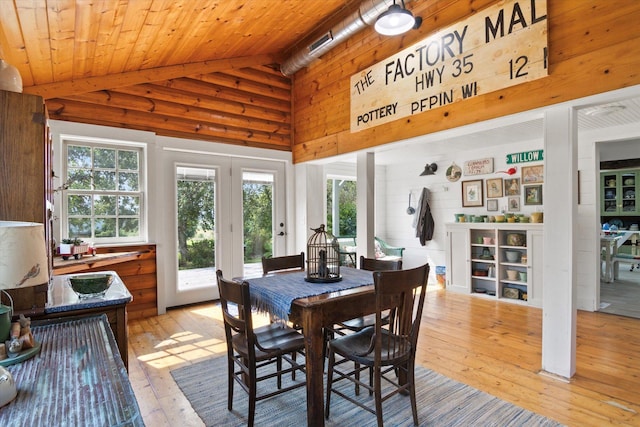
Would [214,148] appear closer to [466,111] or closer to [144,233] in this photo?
[144,233]

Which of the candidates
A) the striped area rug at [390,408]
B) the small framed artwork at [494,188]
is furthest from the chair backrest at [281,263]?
the small framed artwork at [494,188]

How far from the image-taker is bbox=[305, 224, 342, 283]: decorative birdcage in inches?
94.5

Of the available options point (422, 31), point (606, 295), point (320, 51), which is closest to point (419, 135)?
point (422, 31)

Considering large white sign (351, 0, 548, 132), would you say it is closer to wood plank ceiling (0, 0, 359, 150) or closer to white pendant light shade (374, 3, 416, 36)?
white pendant light shade (374, 3, 416, 36)

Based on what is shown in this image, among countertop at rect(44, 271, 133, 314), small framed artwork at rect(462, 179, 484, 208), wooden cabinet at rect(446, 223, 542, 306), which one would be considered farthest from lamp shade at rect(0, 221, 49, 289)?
small framed artwork at rect(462, 179, 484, 208)

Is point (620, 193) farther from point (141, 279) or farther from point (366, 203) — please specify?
point (141, 279)

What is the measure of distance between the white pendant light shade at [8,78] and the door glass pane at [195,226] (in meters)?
2.83

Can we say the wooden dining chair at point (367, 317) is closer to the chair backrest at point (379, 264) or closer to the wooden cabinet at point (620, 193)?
the chair backrest at point (379, 264)

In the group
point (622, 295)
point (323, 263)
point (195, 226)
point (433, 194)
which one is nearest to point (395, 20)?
point (323, 263)

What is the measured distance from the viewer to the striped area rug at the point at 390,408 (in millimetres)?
2113

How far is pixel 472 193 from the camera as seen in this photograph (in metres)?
5.68

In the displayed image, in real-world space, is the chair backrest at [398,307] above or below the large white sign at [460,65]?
below

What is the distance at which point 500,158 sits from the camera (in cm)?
529

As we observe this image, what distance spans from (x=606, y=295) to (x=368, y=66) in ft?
15.6
